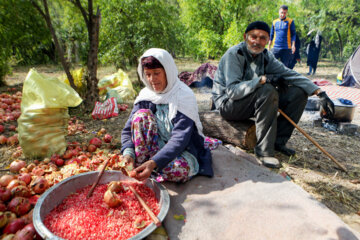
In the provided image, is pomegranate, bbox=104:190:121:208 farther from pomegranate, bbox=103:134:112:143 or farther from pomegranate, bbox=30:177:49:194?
pomegranate, bbox=103:134:112:143

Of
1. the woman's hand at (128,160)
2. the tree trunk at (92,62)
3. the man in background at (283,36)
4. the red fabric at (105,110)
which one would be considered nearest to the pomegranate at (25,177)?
the woman's hand at (128,160)

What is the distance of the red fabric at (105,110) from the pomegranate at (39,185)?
204 centimetres

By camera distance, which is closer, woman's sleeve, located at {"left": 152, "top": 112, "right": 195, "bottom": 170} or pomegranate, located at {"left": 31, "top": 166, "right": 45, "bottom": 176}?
woman's sleeve, located at {"left": 152, "top": 112, "right": 195, "bottom": 170}

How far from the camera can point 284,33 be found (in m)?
5.61

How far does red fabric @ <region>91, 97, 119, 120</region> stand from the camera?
12.6 ft

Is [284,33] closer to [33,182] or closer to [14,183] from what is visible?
[33,182]

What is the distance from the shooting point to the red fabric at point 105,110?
3.85 m

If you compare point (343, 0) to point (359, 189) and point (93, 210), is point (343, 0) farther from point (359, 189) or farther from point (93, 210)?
point (93, 210)

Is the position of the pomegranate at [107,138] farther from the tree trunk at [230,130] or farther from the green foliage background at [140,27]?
the green foliage background at [140,27]

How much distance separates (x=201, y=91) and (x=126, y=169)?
4.64m

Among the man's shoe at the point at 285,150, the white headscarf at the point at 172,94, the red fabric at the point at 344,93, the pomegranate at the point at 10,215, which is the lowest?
the red fabric at the point at 344,93

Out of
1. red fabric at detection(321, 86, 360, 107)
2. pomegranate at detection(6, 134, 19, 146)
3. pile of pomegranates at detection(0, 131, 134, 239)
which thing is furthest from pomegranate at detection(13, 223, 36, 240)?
red fabric at detection(321, 86, 360, 107)

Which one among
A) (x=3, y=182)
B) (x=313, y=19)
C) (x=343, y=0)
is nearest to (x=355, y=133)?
(x=3, y=182)

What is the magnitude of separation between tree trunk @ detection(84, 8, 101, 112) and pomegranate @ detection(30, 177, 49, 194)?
2305mm
